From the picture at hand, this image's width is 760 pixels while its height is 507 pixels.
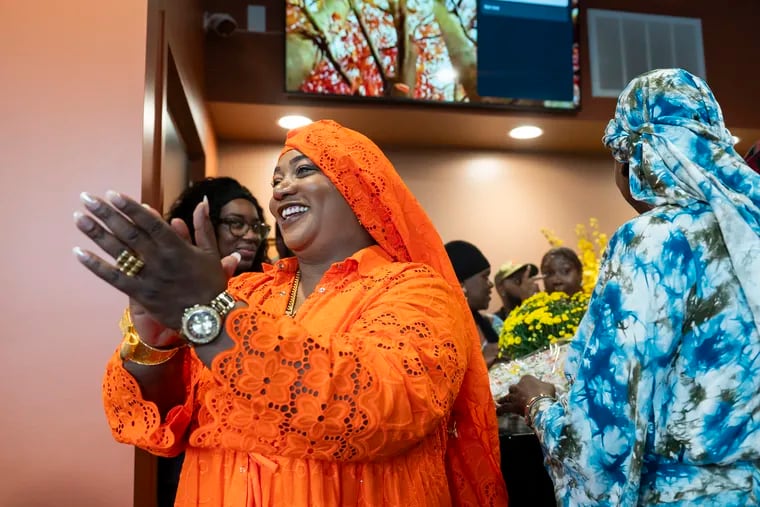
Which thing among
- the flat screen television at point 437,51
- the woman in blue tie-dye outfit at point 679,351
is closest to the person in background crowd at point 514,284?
the flat screen television at point 437,51

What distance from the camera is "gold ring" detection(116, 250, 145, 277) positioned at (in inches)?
33.5

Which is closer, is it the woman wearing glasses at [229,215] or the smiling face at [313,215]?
the smiling face at [313,215]

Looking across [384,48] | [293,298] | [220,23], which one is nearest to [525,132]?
[384,48]

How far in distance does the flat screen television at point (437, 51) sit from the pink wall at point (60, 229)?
1801 millimetres

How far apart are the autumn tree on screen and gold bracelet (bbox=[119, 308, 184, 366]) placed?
104 inches

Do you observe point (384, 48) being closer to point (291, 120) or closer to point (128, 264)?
point (291, 120)

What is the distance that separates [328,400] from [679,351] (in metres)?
0.65

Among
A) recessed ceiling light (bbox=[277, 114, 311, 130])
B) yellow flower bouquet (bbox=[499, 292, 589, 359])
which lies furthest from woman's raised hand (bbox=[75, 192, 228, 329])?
A: recessed ceiling light (bbox=[277, 114, 311, 130])

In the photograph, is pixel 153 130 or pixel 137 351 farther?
pixel 153 130

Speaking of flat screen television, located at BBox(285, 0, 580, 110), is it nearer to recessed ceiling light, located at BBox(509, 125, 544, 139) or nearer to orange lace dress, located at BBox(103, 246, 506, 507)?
recessed ceiling light, located at BBox(509, 125, 544, 139)

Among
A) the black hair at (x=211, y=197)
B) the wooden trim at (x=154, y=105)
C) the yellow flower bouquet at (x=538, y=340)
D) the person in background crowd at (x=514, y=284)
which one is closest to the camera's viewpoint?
Answer: the yellow flower bouquet at (x=538, y=340)

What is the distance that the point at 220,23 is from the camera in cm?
350

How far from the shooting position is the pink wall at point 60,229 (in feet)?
5.80

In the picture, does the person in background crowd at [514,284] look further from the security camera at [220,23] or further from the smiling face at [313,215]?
the smiling face at [313,215]
